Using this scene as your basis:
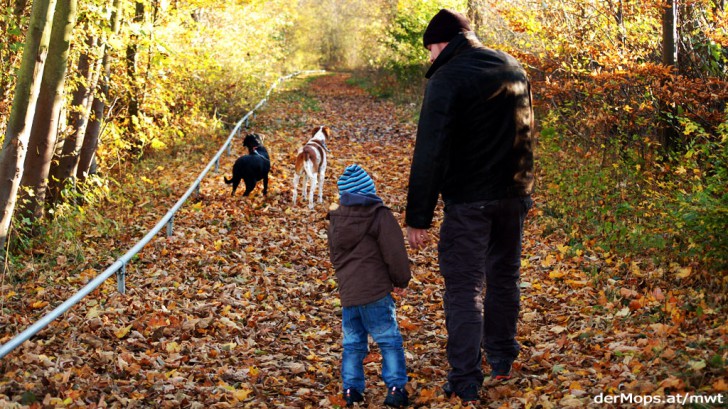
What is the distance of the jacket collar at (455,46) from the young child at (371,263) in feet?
3.19

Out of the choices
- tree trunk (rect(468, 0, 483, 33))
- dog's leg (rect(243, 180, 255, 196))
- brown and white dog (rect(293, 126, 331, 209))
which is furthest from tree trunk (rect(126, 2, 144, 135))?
tree trunk (rect(468, 0, 483, 33))

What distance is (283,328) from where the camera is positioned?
7.25 meters

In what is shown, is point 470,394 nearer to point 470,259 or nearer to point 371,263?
point 470,259

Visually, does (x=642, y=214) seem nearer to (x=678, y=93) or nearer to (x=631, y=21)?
(x=678, y=93)

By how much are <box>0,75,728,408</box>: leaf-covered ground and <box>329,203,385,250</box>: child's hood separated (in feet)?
4.13

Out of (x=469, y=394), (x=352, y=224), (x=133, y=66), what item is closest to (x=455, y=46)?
(x=352, y=224)

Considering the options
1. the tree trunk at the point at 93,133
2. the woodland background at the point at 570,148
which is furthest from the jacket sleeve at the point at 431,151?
the tree trunk at the point at 93,133

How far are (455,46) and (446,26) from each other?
0.18 m

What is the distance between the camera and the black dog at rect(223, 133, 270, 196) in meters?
12.0

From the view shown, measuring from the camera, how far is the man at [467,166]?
15.3ft

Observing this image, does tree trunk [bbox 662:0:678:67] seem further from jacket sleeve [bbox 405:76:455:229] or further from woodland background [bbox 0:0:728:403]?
jacket sleeve [bbox 405:76:455:229]

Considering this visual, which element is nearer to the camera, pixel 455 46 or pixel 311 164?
pixel 455 46

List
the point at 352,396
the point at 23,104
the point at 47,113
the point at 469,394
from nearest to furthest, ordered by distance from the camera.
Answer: the point at 469,394
the point at 352,396
the point at 23,104
the point at 47,113

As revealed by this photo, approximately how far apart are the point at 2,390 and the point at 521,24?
882 cm
